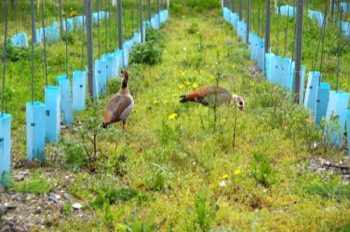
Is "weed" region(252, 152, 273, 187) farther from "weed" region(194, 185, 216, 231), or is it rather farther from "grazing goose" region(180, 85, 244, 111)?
"grazing goose" region(180, 85, 244, 111)

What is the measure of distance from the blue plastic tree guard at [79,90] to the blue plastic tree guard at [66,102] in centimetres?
26

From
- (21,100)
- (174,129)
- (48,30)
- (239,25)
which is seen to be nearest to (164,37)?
(239,25)

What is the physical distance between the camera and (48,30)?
13.8 m

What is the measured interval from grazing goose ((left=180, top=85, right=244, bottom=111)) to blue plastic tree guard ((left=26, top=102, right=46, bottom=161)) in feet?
7.88

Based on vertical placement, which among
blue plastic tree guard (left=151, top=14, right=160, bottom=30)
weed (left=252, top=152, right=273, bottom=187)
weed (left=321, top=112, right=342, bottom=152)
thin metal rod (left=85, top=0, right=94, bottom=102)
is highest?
thin metal rod (left=85, top=0, right=94, bottom=102)

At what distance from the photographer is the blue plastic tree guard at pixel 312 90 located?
6297 millimetres

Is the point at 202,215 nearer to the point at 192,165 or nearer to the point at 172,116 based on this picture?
the point at 192,165

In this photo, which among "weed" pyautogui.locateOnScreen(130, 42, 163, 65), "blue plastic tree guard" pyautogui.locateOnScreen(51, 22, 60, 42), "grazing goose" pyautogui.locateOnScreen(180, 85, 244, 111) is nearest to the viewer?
"grazing goose" pyautogui.locateOnScreen(180, 85, 244, 111)

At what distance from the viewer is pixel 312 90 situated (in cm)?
641

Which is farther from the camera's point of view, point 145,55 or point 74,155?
point 145,55

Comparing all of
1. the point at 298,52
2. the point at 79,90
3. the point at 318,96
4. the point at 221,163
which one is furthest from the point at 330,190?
the point at 79,90

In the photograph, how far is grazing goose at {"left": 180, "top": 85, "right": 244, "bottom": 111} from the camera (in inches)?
270

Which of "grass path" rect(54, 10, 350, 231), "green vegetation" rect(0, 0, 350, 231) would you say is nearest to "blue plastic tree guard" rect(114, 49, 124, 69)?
"grass path" rect(54, 10, 350, 231)

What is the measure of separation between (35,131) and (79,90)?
1735mm
